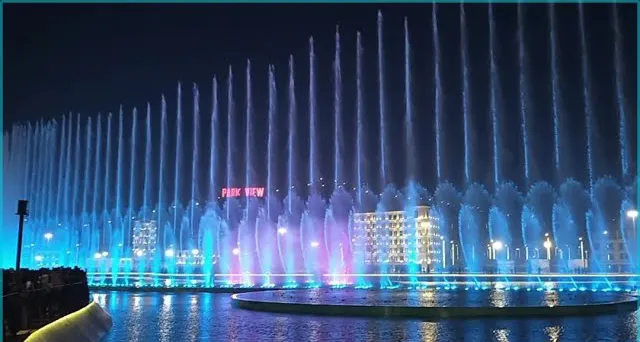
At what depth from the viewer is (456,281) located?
1153 inches

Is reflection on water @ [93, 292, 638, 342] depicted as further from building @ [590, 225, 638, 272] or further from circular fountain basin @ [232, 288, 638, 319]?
building @ [590, 225, 638, 272]

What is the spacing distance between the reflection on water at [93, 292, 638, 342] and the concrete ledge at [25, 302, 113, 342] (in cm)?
26

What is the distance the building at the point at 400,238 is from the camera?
85938 millimetres

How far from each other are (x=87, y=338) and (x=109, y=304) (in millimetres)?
9364

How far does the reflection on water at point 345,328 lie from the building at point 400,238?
229 feet

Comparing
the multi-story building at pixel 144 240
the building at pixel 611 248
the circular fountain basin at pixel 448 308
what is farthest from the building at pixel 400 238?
the circular fountain basin at pixel 448 308

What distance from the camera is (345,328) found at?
490 inches

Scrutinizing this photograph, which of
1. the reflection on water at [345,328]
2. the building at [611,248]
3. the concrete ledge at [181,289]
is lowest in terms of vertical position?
the reflection on water at [345,328]

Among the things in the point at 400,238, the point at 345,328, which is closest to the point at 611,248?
the point at 400,238

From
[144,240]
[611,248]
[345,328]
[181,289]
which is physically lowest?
[345,328]

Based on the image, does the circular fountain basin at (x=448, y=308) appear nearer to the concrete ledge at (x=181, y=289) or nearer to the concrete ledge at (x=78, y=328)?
the concrete ledge at (x=78, y=328)

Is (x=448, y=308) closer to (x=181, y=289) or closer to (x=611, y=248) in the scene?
(x=181, y=289)

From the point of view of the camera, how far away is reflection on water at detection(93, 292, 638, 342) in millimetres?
11102

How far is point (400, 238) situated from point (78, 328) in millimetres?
79768
